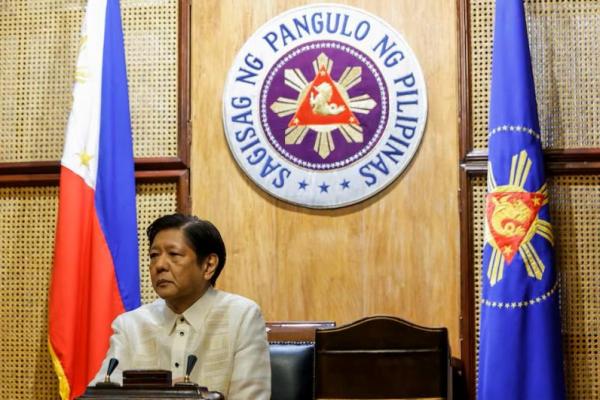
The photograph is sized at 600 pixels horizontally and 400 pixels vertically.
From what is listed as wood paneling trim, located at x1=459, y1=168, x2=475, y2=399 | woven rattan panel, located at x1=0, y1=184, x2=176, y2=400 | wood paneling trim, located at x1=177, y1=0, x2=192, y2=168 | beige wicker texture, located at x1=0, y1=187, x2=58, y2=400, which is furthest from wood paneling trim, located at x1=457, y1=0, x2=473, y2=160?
beige wicker texture, located at x1=0, y1=187, x2=58, y2=400

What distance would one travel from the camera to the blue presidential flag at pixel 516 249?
4078mm

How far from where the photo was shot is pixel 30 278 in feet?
15.9

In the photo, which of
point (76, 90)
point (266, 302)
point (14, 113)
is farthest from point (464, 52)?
point (14, 113)

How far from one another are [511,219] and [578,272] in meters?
0.52

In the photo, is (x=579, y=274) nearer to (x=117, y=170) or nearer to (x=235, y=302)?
(x=235, y=302)

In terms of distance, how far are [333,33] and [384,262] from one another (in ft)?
3.66

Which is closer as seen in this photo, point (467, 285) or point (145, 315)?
point (145, 315)

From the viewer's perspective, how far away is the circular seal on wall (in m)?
4.63

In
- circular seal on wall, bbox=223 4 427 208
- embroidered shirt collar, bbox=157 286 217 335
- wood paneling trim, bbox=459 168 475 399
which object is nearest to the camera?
embroidered shirt collar, bbox=157 286 217 335

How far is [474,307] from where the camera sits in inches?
177

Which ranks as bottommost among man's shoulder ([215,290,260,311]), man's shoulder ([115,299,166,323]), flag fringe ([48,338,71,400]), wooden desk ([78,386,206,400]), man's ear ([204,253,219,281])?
flag fringe ([48,338,71,400])

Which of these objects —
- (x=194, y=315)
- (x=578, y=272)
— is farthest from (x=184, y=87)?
(x=578, y=272)

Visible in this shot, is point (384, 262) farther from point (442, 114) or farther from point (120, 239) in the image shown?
point (120, 239)

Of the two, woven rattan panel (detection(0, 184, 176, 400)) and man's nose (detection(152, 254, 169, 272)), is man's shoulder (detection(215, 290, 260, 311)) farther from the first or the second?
woven rattan panel (detection(0, 184, 176, 400))
